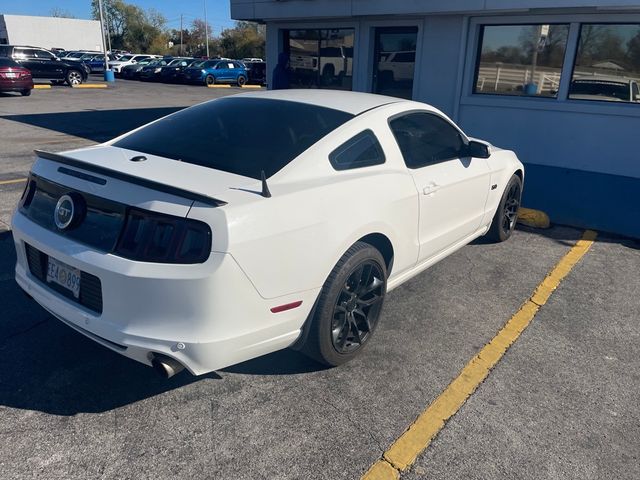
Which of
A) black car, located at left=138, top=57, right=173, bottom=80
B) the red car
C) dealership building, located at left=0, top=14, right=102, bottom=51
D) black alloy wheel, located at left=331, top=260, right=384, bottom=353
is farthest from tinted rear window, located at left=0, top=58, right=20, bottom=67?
dealership building, located at left=0, top=14, right=102, bottom=51

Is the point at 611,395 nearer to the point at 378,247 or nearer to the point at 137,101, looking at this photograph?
the point at 378,247

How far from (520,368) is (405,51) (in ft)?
27.4

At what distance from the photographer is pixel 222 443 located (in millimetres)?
2506

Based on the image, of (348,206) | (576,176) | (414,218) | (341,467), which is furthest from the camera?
(576,176)

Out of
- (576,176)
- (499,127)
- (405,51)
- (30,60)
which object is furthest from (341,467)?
(30,60)

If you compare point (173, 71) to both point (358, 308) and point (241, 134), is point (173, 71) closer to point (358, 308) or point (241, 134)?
point (241, 134)

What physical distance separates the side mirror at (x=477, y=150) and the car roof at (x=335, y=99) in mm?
834

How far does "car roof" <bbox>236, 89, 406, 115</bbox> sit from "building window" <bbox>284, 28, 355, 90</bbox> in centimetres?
763

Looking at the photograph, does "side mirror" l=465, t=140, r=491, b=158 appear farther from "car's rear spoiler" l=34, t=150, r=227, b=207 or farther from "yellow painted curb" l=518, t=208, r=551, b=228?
"car's rear spoiler" l=34, t=150, r=227, b=207

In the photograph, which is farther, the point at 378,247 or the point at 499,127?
the point at 499,127

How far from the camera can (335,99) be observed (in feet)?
12.1

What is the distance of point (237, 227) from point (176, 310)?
1.54ft

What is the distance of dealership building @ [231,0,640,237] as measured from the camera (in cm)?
748

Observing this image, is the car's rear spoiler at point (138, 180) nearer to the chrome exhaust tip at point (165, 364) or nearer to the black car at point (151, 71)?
the chrome exhaust tip at point (165, 364)
